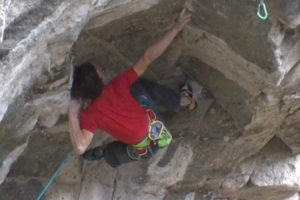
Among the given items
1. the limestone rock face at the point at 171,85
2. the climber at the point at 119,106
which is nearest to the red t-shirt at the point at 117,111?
the climber at the point at 119,106

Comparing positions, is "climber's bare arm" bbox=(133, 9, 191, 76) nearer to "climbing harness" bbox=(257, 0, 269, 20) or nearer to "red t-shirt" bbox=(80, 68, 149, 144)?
"red t-shirt" bbox=(80, 68, 149, 144)

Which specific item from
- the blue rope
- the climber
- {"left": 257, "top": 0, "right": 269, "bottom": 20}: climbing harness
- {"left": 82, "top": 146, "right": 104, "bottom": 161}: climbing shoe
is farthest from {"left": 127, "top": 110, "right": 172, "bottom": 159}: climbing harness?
{"left": 257, "top": 0, "right": 269, "bottom": 20}: climbing harness

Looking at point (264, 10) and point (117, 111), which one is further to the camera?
point (117, 111)

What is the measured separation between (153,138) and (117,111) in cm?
40

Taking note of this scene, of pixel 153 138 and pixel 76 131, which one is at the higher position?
pixel 76 131

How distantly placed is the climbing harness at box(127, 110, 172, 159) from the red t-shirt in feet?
0.32

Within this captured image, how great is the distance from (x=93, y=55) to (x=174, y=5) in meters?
0.79

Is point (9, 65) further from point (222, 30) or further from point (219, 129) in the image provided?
point (219, 129)

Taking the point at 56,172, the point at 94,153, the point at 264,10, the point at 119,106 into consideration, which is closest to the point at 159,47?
the point at 119,106

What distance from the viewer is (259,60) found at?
482 centimetres

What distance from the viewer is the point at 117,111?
491 centimetres

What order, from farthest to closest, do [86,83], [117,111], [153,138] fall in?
[153,138]
[117,111]
[86,83]

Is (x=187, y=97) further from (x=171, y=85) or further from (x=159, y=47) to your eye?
(x=159, y=47)

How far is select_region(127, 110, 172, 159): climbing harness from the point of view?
513cm
